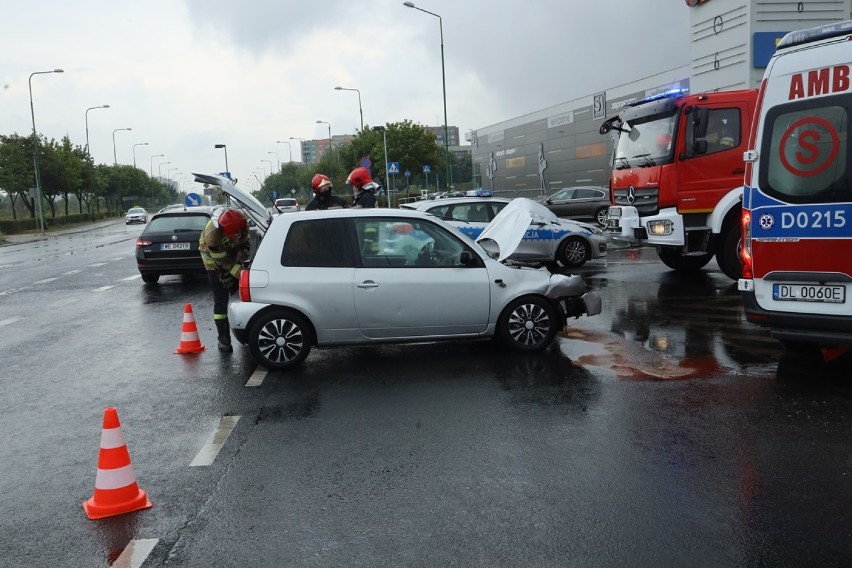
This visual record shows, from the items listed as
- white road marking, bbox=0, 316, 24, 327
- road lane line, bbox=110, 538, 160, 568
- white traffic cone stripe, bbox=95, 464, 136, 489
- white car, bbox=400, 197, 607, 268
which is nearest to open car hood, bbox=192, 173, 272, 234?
white road marking, bbox=0, 316, 24, 327

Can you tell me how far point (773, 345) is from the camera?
835 cm

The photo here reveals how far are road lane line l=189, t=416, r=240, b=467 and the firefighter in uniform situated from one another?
2889 mm

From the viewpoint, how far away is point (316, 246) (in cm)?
796

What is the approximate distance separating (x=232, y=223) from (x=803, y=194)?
228 inches

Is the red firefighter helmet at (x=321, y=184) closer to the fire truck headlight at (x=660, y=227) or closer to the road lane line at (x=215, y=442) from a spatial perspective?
the road lane line at (x=215, y=442)

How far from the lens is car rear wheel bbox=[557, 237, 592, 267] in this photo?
16.1m

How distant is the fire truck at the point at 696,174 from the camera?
12.2 m

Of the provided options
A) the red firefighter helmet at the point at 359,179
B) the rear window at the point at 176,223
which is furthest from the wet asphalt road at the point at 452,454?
the rear window at the point at 176,223

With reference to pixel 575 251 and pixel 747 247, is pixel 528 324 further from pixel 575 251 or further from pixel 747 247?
pixel 575 251

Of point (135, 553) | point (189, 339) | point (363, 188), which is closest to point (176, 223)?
point (363, 188)

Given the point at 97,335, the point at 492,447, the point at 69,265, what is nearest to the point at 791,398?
the point at 492,447

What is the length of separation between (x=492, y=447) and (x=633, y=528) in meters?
1.49

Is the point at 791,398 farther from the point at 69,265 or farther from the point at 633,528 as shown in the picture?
the point at 69,265

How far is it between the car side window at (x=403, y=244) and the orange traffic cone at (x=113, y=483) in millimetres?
3619
